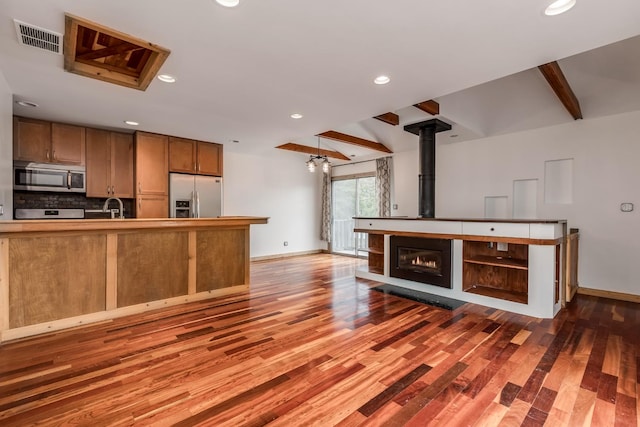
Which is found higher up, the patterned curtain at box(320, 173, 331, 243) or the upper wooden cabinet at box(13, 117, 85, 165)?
the upper wooden cabinet at box(13, 117, 85, 165)

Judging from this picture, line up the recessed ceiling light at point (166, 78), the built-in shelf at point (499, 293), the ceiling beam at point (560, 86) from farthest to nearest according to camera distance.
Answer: the built-in shelf at point (499, 293), the ceiling beam at point (560, 86), the recessed ceiling light at point (166, 78)

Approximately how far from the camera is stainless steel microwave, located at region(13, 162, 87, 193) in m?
3.95

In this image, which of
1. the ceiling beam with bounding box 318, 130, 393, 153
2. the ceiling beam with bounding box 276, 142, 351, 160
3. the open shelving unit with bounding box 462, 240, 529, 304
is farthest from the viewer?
the ceiling beam with bounding box 276, 142, 351, 160

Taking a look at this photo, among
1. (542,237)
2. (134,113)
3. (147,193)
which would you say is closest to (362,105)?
(542,237)

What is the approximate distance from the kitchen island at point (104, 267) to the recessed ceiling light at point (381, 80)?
2422mm

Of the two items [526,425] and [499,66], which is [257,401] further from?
[499,66]

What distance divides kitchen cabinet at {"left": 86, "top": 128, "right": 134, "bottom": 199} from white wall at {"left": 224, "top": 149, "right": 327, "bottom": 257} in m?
1.92

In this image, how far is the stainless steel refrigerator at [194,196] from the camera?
16.9 feet

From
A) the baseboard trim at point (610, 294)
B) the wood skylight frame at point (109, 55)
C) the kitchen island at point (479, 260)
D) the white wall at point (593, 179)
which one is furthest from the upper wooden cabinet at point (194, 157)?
the baseboard trim at point (610, 294)

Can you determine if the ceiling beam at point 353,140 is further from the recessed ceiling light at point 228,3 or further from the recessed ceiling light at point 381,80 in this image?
the recessed ceiling light at point 228,3

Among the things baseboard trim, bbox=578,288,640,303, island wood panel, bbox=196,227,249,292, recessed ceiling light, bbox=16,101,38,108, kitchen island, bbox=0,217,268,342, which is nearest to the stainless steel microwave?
recessed ceiling light, bbox=16,101,38,108

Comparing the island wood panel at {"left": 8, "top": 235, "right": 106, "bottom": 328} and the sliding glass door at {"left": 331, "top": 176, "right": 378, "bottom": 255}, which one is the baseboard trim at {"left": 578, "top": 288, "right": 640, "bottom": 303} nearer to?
the sliding glass door at {"left": 331, "top": 176, "right": 378, "bottom": 255}

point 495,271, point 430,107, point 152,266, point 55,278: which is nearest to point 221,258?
point 152,266

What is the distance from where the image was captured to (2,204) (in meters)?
2.92
